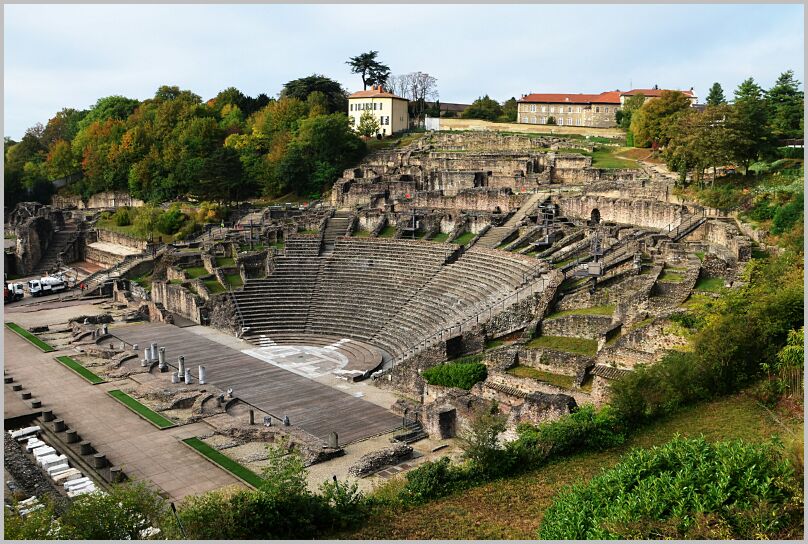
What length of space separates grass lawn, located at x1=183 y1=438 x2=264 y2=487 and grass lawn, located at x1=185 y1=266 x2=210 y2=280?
21.3 metres

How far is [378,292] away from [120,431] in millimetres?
16551

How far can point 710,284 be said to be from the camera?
26453 millimetres

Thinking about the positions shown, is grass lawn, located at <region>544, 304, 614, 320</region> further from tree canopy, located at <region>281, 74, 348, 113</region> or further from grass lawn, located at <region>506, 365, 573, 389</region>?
tree canopy, located at <region>281, 74, 348, 113</region>

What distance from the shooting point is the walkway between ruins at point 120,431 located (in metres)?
20.9

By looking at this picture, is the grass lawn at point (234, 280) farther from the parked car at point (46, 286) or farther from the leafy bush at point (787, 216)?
the leafy bush at point (787, 216)

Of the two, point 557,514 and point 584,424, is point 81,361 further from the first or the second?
point 557,514

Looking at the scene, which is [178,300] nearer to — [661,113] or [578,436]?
[578,436]

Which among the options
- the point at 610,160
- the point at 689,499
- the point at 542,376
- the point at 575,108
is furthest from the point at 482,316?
the point at 575,108

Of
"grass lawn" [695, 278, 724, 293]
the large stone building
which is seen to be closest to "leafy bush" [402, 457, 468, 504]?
"grass lawn" [695, 278, 724, 293]

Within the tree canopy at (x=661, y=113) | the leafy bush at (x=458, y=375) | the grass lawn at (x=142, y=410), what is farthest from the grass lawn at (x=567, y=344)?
the tree canopy at (x=661, y=113)

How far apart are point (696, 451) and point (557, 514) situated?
2746 millimetres

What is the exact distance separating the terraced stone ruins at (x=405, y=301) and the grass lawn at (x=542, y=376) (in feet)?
0.36

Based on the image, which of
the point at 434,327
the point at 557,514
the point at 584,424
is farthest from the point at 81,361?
the point at 557,514

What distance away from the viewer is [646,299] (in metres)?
25.1
